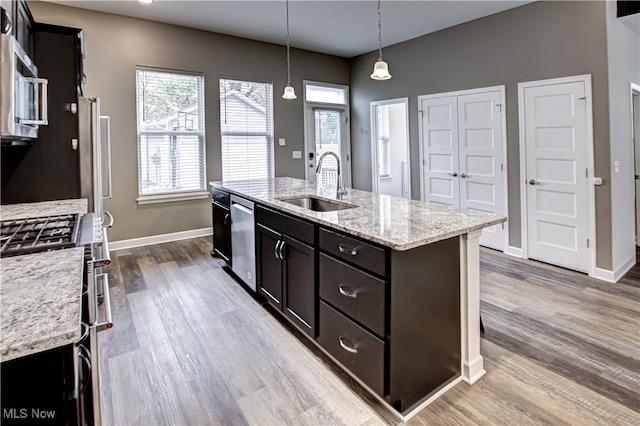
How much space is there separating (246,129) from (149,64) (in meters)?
1.59

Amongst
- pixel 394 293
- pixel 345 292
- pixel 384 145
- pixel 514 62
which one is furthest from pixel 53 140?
pixel 384 145

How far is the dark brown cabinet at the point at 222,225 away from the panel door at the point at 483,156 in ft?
10.5

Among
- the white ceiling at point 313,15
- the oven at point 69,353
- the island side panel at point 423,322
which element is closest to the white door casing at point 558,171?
the white ceiling at point 313,15

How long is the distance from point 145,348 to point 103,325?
1.54 metres

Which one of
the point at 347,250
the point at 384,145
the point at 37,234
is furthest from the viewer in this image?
the point at 384,145

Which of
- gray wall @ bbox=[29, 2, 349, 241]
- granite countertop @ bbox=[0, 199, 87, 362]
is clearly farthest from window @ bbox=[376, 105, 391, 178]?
granite countertop @ bbox=[0, 199, 87, 362]

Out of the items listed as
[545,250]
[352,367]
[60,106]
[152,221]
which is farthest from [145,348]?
[545,250]

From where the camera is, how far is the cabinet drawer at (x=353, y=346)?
5.82ft

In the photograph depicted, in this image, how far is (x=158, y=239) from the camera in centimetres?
510

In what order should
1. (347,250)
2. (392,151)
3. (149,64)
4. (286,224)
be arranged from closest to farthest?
(347,250)
(286,224)
(149,64)
(392,151)

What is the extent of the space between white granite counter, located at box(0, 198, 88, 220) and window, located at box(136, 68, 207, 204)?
2316mm

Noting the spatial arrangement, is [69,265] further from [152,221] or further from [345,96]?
[345,96]

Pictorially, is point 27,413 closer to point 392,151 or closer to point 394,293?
point 394,293

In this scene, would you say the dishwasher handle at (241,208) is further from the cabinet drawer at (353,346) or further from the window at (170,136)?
the window at (170,136)
